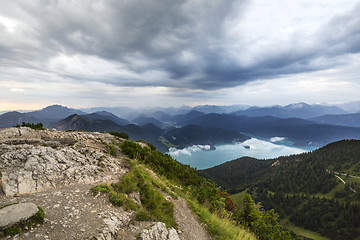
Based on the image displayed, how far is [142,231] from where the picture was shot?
23.7 ft

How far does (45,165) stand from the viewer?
384 inches

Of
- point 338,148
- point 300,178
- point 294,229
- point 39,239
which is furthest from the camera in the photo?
point 338,148

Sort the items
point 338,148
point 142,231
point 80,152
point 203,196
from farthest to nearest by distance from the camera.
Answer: point 338,148 < point 203,196 < point 80,152 < point 142,231

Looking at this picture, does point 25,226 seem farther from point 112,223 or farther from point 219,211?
point 219,211

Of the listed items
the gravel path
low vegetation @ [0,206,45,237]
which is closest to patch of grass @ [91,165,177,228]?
the gravel path

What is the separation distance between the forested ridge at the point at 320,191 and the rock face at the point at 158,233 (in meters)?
155

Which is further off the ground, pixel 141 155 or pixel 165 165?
pixel 141 155

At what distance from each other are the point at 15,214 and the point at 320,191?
20649 cm

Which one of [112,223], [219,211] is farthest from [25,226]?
[219,211]

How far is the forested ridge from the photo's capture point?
10856 cm

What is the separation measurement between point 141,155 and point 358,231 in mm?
158681

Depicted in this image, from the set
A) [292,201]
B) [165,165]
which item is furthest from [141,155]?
[292,201]

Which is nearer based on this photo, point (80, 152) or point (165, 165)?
point (80, 152)

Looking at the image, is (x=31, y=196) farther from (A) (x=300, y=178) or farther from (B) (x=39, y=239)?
(A) (x=300, y=178)
